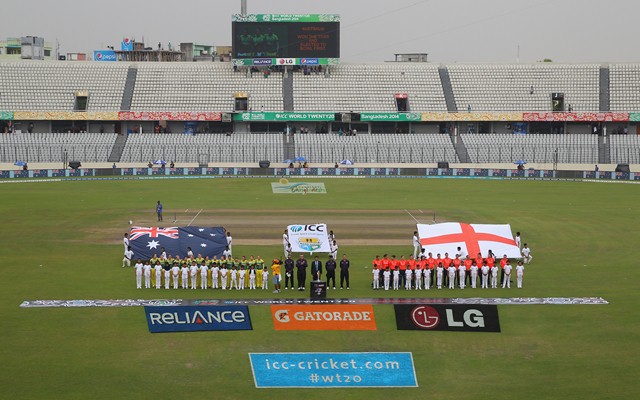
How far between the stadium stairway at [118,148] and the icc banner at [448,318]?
209 feet

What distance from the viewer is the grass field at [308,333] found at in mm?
21812

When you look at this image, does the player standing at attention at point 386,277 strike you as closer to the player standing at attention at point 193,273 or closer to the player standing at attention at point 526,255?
the player standing at attention at point 193,273

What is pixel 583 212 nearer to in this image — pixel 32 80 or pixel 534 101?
pixel 534 101

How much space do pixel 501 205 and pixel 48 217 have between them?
92.4ft

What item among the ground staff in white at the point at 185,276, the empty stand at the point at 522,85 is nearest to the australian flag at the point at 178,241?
the ground staff in white at the point at 185,276

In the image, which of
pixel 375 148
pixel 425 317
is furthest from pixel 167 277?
pixel 375 148

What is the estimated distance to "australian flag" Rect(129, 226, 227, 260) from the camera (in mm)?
35938

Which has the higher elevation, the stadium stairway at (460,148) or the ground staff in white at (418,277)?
the stadium stairway at (460,148)

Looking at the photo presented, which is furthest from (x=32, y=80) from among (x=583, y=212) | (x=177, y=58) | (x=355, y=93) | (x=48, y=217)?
(x=583, y=212)

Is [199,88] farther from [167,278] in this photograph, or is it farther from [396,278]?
[396,278]

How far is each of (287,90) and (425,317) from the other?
234 feet

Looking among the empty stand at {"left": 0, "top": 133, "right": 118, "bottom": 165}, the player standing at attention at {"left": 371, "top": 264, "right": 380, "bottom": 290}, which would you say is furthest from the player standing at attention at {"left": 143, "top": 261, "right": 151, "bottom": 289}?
the empty stand at {"left": 0, "top": 133, "right": 118, "bottom": 165}

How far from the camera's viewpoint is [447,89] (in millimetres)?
97500

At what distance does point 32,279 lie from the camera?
33562 mm
